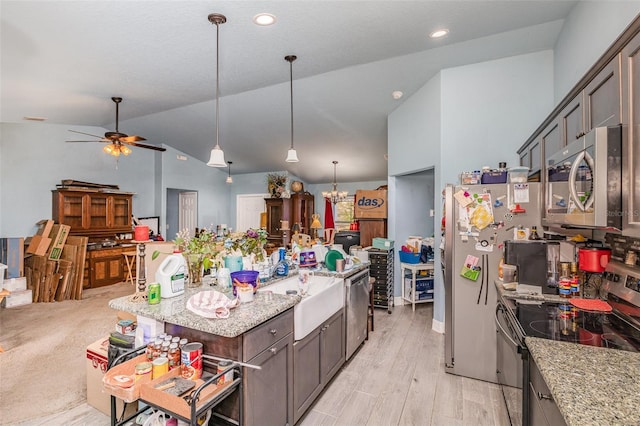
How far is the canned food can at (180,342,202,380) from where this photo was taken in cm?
158

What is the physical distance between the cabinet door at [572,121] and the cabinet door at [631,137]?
53cm

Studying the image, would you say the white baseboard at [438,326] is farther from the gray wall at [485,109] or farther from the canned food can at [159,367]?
the canned food can at [159,367]

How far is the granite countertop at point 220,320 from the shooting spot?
157 centimetres

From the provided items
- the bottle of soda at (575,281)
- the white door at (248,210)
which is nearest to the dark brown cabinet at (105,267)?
the white door at (248,210)

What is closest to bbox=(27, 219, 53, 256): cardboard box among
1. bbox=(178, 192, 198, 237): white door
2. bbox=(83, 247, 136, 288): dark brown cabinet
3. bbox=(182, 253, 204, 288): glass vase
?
bbox=(83, 247, 136, 288): dark brown cabinet

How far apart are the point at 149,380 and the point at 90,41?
9.26ft

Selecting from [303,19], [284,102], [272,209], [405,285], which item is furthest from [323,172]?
[303,19]

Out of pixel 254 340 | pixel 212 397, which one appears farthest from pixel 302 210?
pixel 212 397

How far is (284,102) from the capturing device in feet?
16.6

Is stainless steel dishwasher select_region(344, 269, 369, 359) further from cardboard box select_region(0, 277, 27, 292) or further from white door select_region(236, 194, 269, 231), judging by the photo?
white door select_region(236, 194, 269, 231)

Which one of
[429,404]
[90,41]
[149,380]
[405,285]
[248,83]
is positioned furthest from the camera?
[405,285]

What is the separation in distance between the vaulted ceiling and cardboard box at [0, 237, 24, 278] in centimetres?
191

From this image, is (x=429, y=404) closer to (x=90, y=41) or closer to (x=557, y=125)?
(x=557, y=125)

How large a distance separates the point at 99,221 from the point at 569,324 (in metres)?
7.21
